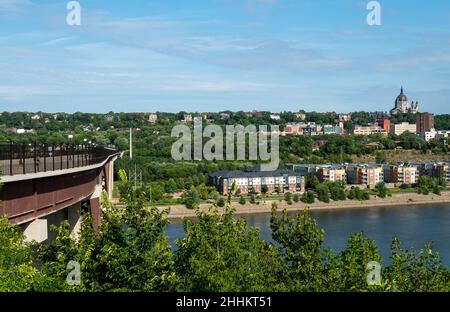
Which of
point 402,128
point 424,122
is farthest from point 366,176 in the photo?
point 424,122

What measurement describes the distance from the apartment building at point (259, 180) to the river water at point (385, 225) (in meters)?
3.62

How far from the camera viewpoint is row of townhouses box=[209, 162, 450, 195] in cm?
2164

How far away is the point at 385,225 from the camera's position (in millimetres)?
14453

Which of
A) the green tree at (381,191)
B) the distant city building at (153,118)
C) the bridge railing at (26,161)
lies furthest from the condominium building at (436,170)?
the distant city building at (153,118)

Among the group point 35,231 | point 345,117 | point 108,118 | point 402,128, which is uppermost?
point 345,117

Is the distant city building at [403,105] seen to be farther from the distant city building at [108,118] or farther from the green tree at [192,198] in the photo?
the green tree at [192,198]

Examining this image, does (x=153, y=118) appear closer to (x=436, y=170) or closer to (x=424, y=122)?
(x=424, y=122)

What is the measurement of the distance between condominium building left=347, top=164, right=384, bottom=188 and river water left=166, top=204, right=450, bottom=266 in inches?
162

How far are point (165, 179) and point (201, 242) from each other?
61.8 ft

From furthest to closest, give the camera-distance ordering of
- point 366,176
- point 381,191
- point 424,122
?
point 424,122 < point 366,176 < point 381,191

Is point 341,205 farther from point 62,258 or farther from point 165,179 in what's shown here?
point 62,258

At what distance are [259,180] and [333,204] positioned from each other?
3081mm

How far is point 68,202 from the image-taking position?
4641 millimetres
